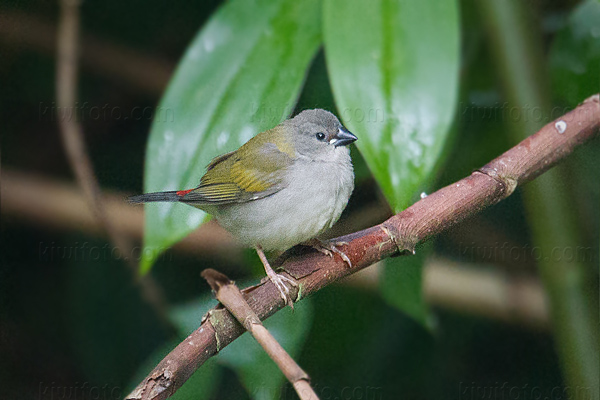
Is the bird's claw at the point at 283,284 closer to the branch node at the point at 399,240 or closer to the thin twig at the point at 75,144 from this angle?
the branch node at the point at 399,240

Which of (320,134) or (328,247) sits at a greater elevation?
(320,134)

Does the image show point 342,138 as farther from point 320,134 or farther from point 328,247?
point 328,247

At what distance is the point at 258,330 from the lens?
1.23 m

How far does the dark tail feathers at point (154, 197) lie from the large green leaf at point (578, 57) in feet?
5.18

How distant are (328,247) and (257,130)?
408 mm

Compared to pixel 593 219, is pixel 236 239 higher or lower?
higher

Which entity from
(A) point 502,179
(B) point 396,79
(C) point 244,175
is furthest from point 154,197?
(A) point 502,179

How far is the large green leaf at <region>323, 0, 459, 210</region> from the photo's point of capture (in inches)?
71.7

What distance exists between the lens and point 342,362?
103 inches

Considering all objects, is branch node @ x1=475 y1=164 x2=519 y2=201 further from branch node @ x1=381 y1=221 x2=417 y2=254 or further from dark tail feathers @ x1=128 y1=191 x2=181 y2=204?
dark tail feathers @ x1=128 y1=191 x2=181 y2=204

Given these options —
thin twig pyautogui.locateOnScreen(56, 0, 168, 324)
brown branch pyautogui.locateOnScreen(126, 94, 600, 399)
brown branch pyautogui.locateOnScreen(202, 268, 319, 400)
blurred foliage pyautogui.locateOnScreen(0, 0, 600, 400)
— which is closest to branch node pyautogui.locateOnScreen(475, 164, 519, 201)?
brown branch pyautogui.locateOnScreen(126, 94, 600, 399)

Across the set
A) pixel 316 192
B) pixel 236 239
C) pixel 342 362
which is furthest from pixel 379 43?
pixel 342 362

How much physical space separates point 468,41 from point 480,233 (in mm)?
861

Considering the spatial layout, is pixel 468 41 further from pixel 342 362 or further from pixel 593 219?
pixel 342 362
